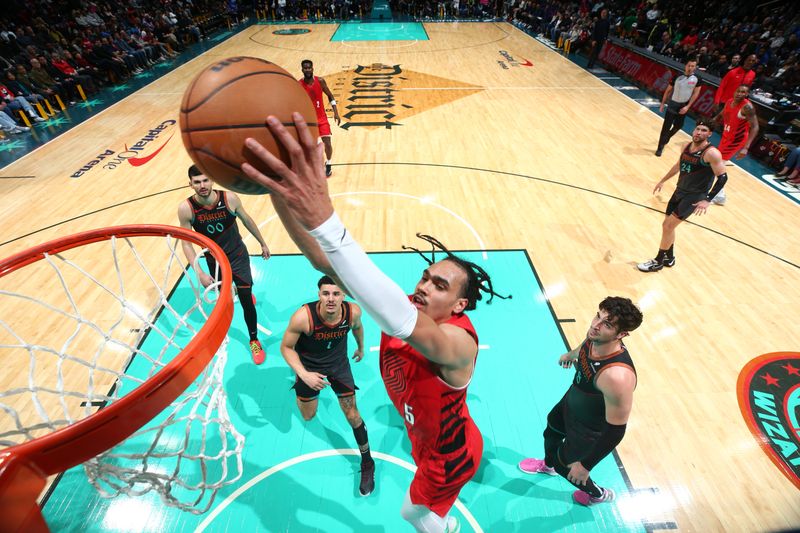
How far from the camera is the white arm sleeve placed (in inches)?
46.6

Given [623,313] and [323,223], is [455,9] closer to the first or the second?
[623,313]

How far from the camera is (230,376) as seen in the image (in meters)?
4.08

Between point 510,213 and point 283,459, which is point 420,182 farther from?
point 283,459

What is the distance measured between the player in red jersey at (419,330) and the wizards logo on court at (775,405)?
2834 millimetres

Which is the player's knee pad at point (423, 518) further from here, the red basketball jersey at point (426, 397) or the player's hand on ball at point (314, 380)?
the player's hand on ball at point (314, 380)

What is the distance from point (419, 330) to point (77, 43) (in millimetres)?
17882

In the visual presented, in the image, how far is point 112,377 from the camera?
4.10m

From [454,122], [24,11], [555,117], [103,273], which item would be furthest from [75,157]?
[24,11]

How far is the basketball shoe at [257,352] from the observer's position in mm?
4191

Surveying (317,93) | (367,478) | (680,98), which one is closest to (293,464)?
(367,478)

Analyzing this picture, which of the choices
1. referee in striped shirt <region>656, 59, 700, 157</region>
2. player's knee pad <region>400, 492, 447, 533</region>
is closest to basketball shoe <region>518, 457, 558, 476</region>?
player's knee pad <region>400, 492, 447, 533</region>

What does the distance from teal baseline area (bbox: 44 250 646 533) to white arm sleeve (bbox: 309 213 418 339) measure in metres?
2.53

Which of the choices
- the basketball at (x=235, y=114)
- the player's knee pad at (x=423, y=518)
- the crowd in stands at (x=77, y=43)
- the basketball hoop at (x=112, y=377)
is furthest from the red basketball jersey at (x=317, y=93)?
the crowd in stands at (x=77, y=43)

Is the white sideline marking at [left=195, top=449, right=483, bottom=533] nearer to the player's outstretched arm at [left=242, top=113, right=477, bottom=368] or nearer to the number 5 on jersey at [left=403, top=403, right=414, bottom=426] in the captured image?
the number 5 on jersey at [left=403, top=403, right=414, bottom=426]
